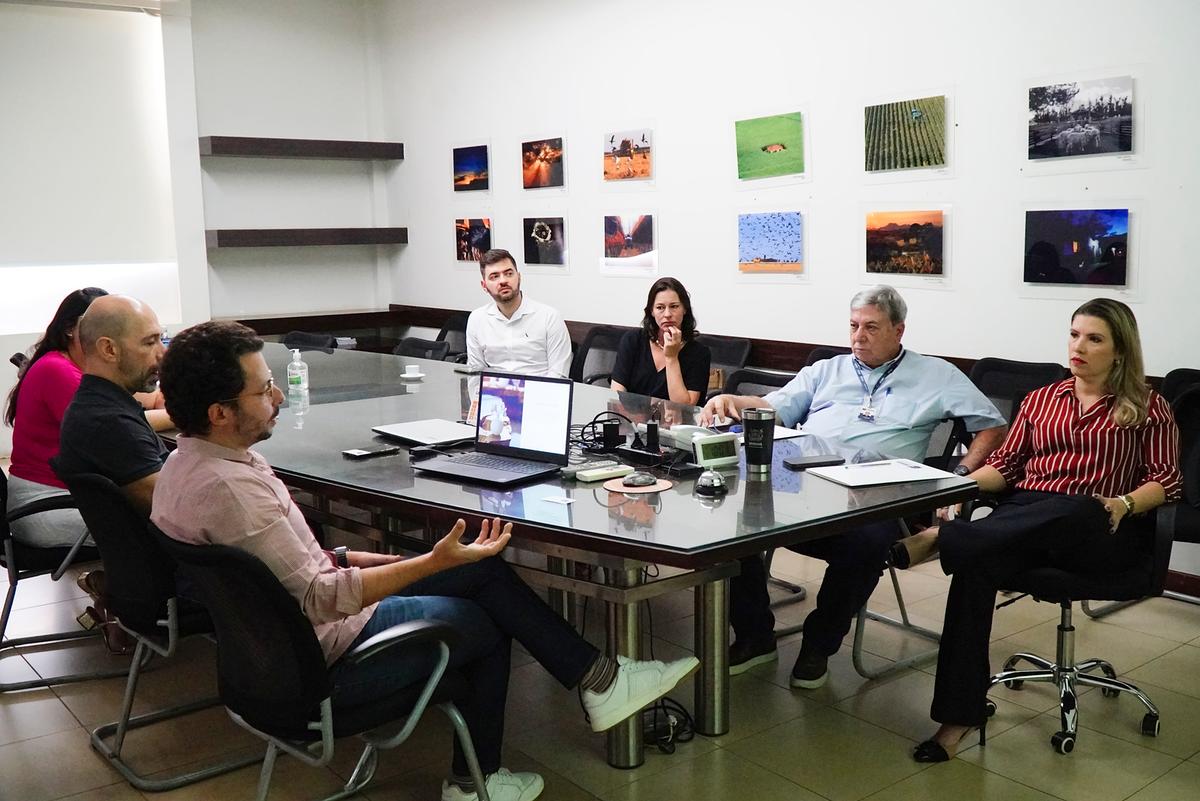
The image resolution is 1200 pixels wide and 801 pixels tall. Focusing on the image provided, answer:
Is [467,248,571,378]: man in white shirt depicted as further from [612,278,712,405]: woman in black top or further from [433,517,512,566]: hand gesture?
[433,517,512,566]: hand gesture

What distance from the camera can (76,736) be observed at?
3244 mm

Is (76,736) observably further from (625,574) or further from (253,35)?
(253,35)

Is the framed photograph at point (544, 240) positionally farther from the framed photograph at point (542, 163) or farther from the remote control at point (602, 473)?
the remote control at point (602, 473)

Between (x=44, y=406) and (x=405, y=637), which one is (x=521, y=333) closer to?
(x=44, y=406)

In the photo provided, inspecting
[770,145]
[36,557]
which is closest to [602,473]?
[36,557]

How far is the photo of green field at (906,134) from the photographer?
4.78 m

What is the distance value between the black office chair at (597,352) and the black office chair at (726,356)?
0.69 metres

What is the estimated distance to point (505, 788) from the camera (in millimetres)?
2730

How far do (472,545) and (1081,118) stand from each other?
10.2 feet

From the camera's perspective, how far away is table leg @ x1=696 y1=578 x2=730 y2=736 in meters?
3.03

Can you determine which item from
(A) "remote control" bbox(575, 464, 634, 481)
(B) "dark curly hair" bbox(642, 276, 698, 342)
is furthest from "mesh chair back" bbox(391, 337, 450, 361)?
(A) "remote control" bbox(575, 464, 634, 481)

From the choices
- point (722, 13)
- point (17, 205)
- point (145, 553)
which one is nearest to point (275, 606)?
point (145, 553)

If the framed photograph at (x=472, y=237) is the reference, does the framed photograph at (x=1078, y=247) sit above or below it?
below

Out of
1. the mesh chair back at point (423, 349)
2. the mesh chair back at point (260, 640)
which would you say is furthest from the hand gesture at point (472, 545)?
the mesh chair back at point (423, 349)
